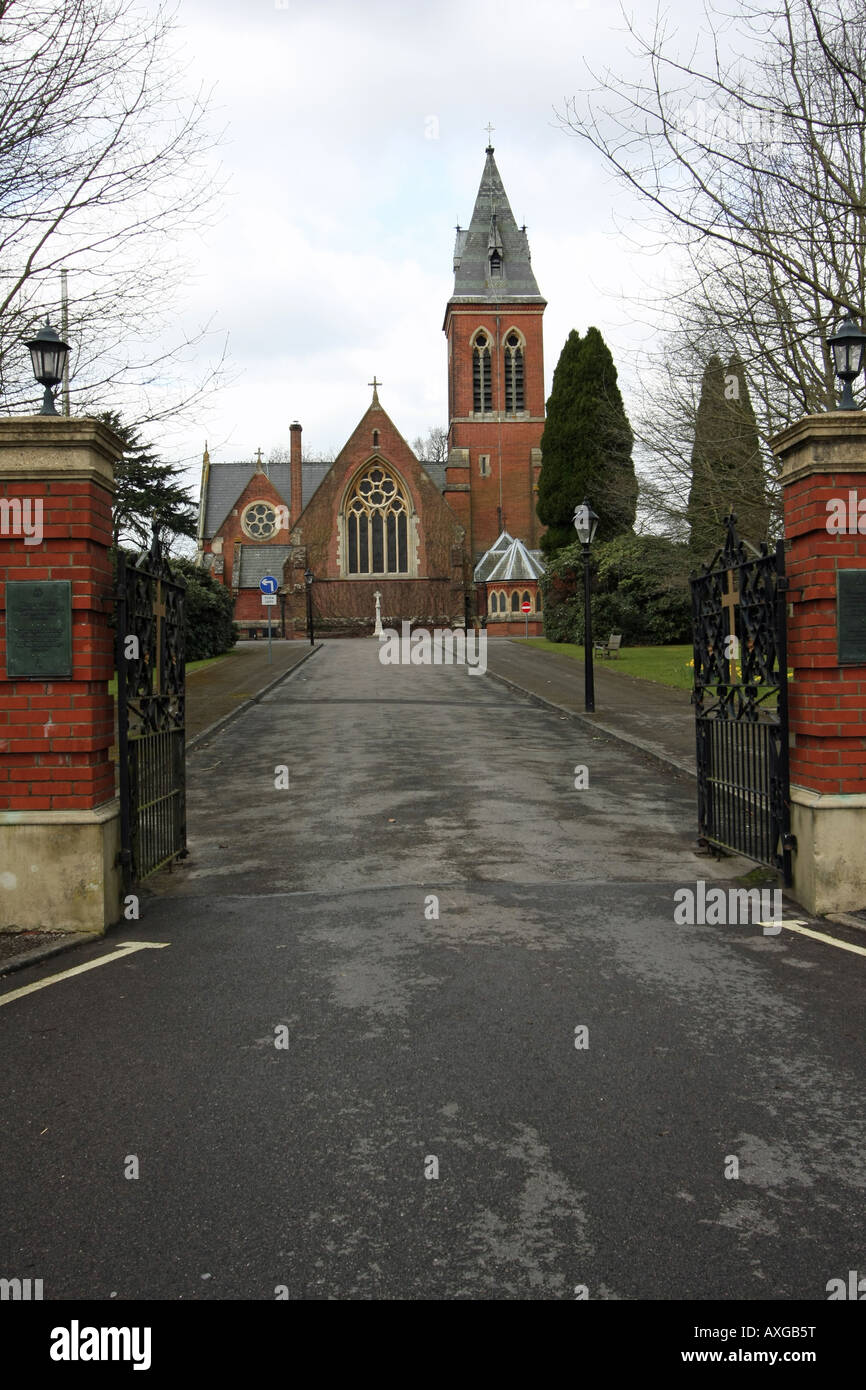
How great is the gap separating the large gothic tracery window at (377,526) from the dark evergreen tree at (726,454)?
4146 centimetres

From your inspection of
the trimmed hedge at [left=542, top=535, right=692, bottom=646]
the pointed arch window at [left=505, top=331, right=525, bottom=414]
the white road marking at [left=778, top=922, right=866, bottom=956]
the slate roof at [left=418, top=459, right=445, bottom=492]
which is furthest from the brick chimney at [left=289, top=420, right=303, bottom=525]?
the white road marking at [left=778, top=922, right=866, bottom=956]

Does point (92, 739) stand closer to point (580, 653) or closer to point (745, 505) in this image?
point (745, 505)

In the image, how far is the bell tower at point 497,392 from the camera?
2586 inches

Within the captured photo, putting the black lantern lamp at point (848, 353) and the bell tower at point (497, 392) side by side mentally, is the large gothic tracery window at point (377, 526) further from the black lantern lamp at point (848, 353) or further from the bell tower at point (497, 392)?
the black lantern lamp at point (848, 353)

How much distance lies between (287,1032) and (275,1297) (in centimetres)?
184

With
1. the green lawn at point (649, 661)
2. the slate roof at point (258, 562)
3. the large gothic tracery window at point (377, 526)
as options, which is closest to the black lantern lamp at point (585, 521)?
the green lawn at point (649, 661)

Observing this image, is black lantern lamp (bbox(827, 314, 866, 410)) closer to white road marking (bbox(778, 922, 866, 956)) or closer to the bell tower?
white road marking (bbox(778, 922, 866, 956))

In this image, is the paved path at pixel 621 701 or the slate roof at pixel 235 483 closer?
the paved path at pixel 621 701

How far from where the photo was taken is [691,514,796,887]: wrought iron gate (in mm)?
6770

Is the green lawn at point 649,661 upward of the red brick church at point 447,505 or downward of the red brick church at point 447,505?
downward

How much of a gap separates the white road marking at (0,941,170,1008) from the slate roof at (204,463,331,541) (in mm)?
71975
